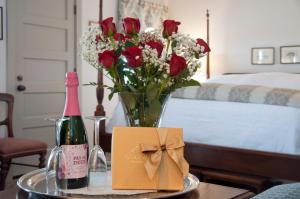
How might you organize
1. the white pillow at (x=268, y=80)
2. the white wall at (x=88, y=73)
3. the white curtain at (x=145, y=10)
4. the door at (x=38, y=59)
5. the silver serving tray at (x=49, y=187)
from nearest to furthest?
the silver serving tray at (x=49, y=187) < the white pillow at (x=268, y=80) < the door at (x=38, y=59) < the white wall at (x=88, y=73) < the white curtain at (x=145, y=10)

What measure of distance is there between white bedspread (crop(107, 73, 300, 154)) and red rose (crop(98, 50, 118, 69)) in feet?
5.43

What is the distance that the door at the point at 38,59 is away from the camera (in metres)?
3.81

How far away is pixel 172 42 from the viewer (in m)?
1.29

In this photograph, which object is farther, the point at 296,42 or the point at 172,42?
the point at 296,42

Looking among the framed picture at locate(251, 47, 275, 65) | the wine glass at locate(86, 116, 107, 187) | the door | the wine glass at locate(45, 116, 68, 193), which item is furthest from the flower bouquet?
the framed picture at locate(251, 47, 275, 65)

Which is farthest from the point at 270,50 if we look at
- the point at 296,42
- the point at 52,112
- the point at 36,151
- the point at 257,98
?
the point at 36,151

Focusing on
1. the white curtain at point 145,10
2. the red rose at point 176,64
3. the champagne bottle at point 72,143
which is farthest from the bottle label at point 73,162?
the white curtain at point 145,10

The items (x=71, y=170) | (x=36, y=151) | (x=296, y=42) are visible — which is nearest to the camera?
(x=71, y=170)

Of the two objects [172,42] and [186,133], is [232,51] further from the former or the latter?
[172,42]

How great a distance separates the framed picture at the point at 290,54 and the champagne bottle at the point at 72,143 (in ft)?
13.0

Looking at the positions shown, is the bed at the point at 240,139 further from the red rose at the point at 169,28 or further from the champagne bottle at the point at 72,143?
the champagne bottle at the point at 72,143

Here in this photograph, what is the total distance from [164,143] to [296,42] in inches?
156

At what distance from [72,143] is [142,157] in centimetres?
20

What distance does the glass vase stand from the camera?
1.21 metres
